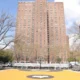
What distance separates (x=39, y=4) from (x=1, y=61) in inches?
2176

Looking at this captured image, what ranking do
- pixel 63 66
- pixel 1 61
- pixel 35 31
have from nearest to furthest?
pixel 63 66 < pixel 1 61 < pixel 35 31

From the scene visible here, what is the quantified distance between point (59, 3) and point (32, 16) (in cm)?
2078

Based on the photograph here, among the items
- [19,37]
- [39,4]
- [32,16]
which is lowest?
[19,37]

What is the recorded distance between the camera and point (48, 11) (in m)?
108

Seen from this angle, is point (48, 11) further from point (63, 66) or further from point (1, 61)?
point (63, 66)

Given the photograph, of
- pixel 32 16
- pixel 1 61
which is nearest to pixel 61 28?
pixel 32 16

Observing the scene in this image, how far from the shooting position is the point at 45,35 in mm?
98562

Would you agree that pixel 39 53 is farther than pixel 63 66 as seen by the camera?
Yes

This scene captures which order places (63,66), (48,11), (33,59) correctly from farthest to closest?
(48,11) → (33,59) → (63,66)

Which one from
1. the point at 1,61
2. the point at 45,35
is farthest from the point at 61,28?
the point at 1,61

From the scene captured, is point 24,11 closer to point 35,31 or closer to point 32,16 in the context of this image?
point 32,16

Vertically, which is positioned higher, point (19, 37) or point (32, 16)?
point (32, 16)

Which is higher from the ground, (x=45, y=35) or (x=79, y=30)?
(x=45, y=35)

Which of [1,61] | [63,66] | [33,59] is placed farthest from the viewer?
[33,59]
